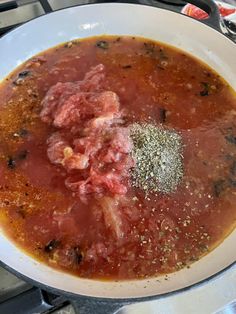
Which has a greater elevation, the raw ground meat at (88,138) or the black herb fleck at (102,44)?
the black herb fleck at (102,44)

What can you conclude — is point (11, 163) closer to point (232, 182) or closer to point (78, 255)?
point (78, 255)

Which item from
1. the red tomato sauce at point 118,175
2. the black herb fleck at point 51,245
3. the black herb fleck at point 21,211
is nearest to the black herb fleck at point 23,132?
the red tomato sauce at point 118,175

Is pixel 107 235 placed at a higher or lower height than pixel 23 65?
lower

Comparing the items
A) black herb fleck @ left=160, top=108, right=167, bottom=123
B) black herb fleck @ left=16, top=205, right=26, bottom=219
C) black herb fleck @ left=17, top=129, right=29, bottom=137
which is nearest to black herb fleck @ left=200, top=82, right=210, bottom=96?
black herb fleck @ left=160, top=108, right=167, bottom=123

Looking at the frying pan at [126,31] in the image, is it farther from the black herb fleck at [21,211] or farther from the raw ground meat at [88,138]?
the black herb fleck at [21,211]

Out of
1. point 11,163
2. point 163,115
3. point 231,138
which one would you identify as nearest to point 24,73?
point 11,163

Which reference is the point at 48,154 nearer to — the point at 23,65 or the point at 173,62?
the point at 23,65

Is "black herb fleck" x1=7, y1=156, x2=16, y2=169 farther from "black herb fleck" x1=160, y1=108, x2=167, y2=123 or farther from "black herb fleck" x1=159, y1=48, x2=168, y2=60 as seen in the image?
"black herb fleck" x1=159, y1=48, x2=168, y2=60

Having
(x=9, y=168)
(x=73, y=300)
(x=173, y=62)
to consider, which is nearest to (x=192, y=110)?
(x=173, y=62)
